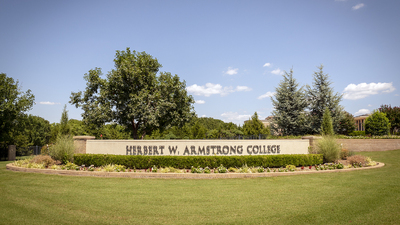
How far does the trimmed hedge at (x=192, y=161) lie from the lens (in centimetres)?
1256

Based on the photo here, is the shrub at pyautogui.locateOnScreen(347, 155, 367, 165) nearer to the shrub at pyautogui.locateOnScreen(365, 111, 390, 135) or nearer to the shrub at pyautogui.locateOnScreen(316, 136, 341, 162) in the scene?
the shrub at pyautogui.locateOnScreen(316, 136, 341, 162)

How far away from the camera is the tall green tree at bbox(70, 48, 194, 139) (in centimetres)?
2269

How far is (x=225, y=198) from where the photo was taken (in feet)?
24.3

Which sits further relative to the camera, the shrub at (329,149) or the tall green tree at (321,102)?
the tall green tree at (321,102)

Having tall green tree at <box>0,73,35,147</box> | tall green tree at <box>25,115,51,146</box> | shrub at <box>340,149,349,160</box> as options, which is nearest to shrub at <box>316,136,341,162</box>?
shrub at <box>340,149,349,160</box>

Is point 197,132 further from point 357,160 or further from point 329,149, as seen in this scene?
point 357,160

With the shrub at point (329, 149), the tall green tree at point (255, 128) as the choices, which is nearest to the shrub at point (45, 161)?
the shrub at point (329, 149)

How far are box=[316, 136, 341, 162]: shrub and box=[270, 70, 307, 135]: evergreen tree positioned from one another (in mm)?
14159

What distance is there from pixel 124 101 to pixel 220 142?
12.9m

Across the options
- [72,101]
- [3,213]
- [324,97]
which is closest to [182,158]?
[3,213]

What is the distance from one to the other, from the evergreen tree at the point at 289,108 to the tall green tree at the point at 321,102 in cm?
165

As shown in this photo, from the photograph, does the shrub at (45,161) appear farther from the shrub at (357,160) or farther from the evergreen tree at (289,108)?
the evergreen tree at (289,108)

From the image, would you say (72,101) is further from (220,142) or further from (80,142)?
(220,142)

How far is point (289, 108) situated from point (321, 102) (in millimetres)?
5300
